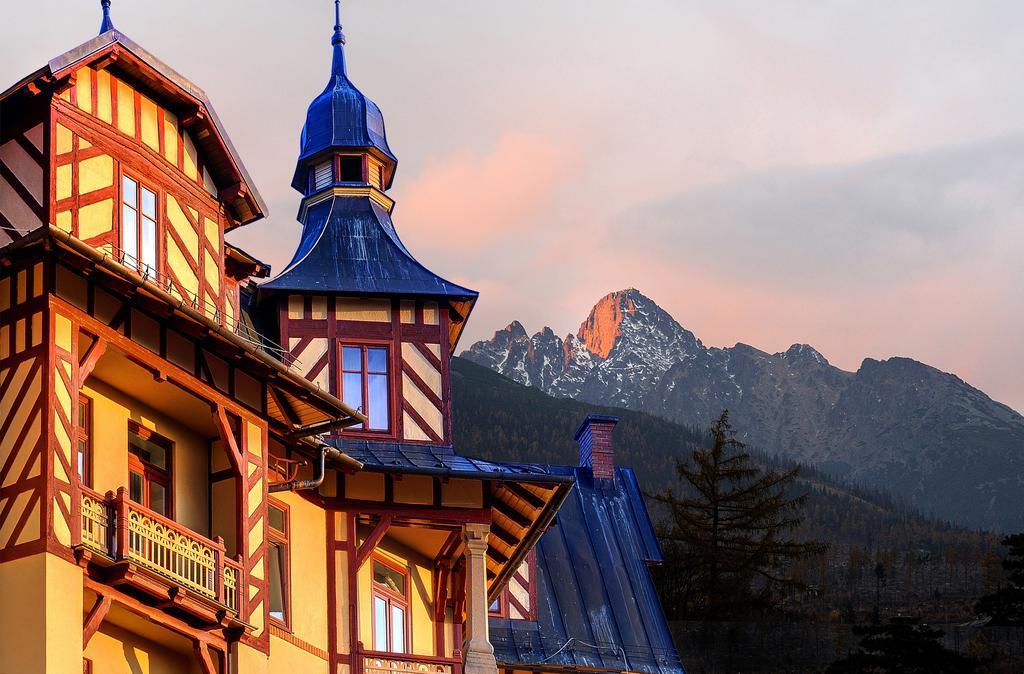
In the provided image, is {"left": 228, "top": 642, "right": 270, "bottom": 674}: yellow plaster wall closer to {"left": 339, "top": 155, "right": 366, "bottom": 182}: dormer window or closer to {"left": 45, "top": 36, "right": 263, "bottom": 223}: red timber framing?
{"left": 45, "top": 36, "right": 263, "bottom": 223}: red timber framing

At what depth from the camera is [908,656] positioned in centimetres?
6241

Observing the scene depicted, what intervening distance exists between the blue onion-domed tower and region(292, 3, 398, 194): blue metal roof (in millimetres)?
1404

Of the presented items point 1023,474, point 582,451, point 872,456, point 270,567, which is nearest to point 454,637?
point 270,567

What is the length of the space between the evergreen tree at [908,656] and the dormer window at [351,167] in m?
27.8

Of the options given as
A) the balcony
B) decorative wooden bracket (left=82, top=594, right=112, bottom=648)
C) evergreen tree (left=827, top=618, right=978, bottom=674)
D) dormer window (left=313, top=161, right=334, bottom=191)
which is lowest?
decorative wooden bracket (left=82, top=594, right=112, bottom=648)

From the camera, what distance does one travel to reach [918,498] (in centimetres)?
16638

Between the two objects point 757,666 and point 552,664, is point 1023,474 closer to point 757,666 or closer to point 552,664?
point 757,666

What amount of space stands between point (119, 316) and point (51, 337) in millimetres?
1522

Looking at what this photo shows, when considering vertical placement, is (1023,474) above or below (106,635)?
above

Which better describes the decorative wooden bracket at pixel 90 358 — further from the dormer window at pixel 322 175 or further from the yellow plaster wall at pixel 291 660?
the dormer window at pixel 322 175

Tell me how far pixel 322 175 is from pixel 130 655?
15.5 m

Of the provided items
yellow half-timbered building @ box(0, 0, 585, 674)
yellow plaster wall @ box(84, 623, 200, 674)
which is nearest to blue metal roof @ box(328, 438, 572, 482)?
yellow half-timbered building @ box(0, 0, 585, 674)

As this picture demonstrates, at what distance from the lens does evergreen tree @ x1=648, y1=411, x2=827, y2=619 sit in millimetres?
77875

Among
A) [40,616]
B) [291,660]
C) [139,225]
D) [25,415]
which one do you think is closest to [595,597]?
[291,660]
